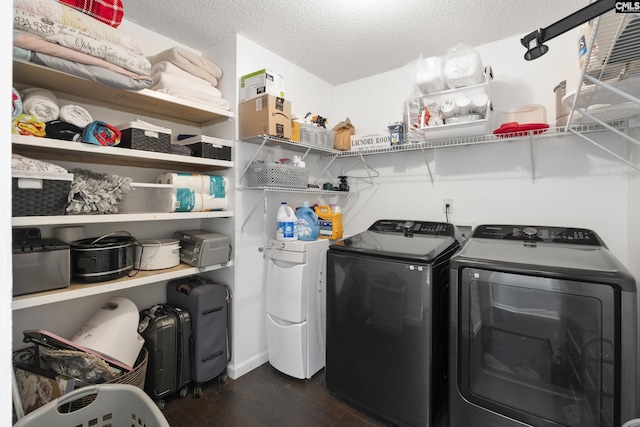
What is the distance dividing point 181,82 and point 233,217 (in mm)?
940

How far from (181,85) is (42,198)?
99 centimetres

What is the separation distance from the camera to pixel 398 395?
1.60 m

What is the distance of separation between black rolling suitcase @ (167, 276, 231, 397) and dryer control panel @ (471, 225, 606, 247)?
1757 mm

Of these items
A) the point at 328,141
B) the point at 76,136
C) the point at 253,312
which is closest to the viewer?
the point at 76,136

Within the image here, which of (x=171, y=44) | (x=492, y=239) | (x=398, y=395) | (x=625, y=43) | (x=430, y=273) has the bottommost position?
(x=398, y=395)

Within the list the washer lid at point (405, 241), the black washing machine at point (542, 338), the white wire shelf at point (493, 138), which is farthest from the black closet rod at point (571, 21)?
the washer lid at point (405, 241)

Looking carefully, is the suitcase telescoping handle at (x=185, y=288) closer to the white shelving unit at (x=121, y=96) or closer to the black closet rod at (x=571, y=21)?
the white shelving unit at (x=121, y=96)

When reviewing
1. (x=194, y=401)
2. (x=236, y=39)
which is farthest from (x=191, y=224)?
(x=236, y=39)

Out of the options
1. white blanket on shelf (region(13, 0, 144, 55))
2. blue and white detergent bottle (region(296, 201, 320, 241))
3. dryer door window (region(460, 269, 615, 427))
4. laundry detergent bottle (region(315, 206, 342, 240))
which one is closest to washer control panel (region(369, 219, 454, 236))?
laundry detergent bottle (region(315, 206, 342, 240))

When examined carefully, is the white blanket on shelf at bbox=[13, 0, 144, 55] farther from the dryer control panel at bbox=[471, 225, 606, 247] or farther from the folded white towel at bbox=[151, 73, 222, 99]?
the dryer control panel at bbox=[471, 225, 606, 247]

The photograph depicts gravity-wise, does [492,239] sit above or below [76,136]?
below

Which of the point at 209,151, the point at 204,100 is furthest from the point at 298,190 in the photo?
the point at 204,100

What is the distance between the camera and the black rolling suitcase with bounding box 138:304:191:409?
176 cm

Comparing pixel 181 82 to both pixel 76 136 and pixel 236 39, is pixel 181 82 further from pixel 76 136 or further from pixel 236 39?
pixel 76 136
